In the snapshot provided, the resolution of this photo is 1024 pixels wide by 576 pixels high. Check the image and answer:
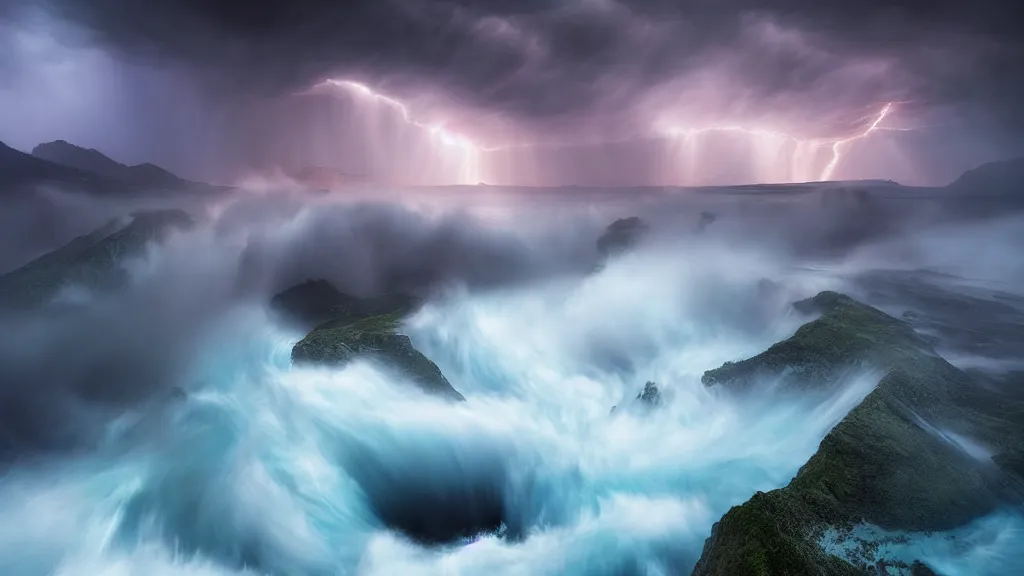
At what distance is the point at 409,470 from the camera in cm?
1089

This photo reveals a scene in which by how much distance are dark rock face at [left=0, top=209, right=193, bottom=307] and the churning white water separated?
10.2 meters

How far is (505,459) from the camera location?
11328 mm

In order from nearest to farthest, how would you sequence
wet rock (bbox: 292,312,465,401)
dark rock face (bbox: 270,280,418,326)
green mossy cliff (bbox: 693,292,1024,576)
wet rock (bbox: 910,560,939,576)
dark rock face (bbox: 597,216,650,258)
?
green mossy cliff (bbox: 693,292,1024,576), wet rock (bbox: 910,560,939,576), wet rock (bbox: 292,312,465,401), dark rock face (bbox: 270,280,418,326), dark rock face (bbox: 597,216,650,258)

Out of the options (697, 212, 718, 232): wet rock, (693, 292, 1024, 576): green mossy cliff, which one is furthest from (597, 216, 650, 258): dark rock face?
(693, 292, 1024, 576): green mossy cliff

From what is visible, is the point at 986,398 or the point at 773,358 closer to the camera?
the point at 986,398

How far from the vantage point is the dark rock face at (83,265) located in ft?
65.9

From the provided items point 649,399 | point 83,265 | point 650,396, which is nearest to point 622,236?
point 650,396

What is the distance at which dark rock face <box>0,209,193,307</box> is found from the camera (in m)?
20.1

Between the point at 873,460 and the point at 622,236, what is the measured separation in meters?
28.6

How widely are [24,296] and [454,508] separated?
24.0m

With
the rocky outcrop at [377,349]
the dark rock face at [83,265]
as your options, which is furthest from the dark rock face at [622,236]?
the dark rock face at [83,265]

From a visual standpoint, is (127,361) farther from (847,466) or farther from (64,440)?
(847,466)

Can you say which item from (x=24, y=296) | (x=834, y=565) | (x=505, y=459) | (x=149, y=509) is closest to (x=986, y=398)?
(x=834, y=565)

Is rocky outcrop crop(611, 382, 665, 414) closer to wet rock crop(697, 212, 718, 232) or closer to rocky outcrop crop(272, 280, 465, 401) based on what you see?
rocky outcrop crop(272, 280, 465, 401)
